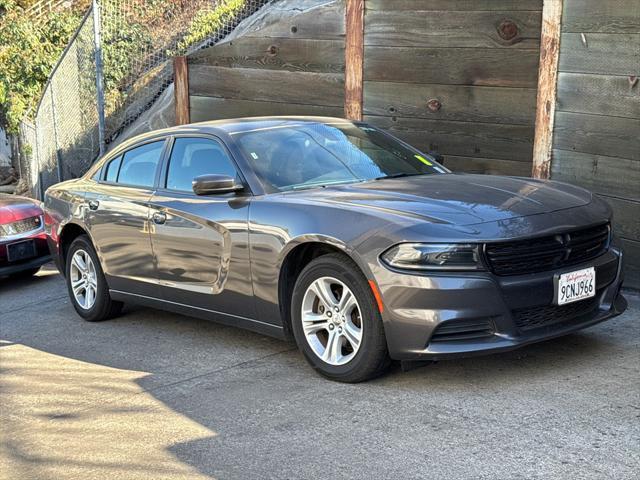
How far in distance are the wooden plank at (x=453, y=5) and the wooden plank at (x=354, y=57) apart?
186mm

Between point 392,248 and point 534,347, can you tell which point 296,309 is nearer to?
point 392,248

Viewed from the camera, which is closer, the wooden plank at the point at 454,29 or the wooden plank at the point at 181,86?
the wooden plank at the point at 454,29

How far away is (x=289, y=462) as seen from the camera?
4.41m

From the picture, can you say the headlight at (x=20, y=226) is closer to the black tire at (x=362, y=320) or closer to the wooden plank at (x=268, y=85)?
the wooden plank at (x=268, y=85)

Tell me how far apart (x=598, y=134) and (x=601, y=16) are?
3.07ft

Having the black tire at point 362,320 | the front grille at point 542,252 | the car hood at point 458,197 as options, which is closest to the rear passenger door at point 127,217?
the car hood at point 458,197

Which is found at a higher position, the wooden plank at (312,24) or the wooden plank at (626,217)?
the wooden plank at (312,24)

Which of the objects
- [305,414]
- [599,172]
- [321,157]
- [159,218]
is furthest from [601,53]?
[305,414]

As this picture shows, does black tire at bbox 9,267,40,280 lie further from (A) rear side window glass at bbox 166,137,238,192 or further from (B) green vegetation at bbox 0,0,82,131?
(B) green vegetation at bbox 0,0,82,131

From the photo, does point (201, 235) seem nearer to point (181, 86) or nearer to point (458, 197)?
point (458, 197)

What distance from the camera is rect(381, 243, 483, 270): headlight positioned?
5062mm

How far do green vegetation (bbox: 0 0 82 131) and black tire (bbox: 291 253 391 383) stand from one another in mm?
13668

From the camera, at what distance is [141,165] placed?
7.36 m

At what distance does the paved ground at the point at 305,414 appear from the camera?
4332 mm
